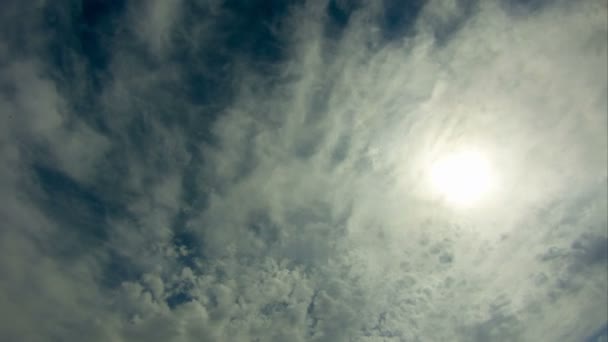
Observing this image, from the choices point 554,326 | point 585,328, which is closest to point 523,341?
point 554,326

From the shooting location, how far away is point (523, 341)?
29.6 meters

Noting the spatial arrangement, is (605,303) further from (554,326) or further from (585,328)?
(554,326)

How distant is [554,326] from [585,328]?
3837mm

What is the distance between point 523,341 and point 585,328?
6.29 metres

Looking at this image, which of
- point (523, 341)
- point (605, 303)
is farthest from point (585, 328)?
point (523, 341)

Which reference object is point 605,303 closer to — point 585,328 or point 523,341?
point 585,328

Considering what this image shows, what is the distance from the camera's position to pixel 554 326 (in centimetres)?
2894

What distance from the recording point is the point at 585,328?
2975 centimetres

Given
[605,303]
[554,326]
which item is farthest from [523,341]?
[605,303]

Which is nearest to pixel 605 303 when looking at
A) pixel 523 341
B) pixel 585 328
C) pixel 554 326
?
pixel 585 328

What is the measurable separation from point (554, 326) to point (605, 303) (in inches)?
200

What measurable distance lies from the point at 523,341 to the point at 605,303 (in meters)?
8.16

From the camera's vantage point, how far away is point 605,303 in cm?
2856

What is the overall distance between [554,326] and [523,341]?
10.3ft
